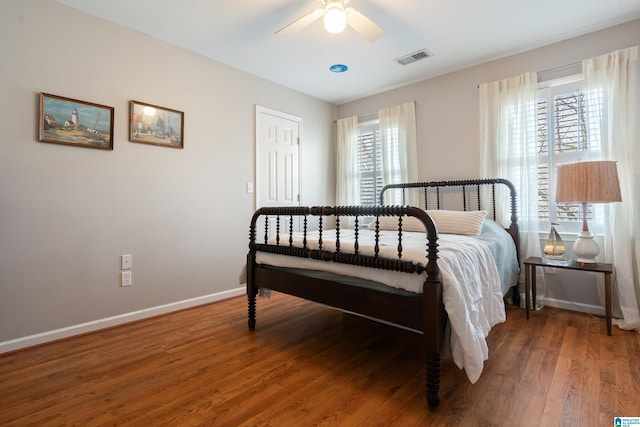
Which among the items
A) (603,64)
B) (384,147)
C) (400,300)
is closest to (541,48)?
(603,64)

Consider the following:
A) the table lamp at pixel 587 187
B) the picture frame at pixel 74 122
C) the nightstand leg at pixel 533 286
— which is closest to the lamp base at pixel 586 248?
the table lamp at pixel 587 187

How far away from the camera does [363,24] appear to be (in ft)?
7.04

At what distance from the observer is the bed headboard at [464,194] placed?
2.92m

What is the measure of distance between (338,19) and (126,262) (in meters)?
2.42

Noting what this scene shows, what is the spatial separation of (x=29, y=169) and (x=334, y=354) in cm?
239

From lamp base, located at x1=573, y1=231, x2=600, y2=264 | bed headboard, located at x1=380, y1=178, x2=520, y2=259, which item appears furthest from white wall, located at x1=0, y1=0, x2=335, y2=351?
lamp base, located at x1=573, y1=231, x2=600, y2=264

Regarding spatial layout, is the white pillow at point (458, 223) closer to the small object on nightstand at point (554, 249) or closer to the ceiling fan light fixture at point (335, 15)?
the small object on nightstand at point (554, 249)

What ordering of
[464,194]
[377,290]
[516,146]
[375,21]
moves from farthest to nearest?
1. [464,194]
2. [516,146]
3. [375,21]
4. [377,290]

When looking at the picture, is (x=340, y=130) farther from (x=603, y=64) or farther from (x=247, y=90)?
(x=603, y=64)

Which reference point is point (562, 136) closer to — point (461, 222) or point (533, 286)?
point (461, 222)

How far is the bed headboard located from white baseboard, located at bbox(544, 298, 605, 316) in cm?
56

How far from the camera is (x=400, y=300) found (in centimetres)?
159

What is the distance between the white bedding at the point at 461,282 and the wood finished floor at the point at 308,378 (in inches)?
10.4

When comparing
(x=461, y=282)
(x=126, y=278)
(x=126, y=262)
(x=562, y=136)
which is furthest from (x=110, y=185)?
(x=562, y=136)
